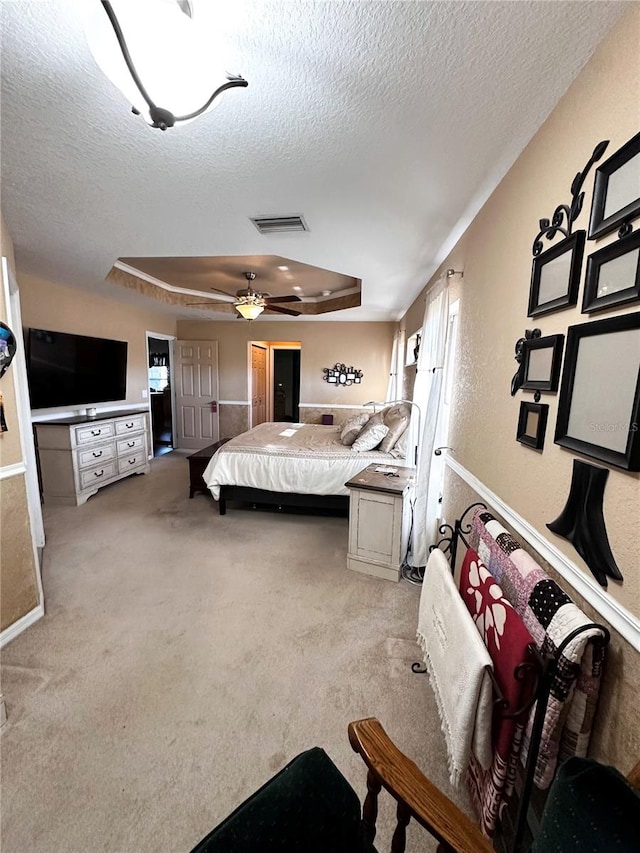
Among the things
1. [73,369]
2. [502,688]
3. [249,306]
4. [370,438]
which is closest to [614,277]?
[502,688]

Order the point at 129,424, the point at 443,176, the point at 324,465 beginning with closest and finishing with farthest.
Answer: the point at 443,176
the point at 324,465
the point at 129,424

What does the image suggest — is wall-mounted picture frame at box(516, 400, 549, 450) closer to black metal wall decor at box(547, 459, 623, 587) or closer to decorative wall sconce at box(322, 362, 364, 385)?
black metal wall decor at box(547, 459, 623, 587)

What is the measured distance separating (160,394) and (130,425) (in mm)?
2403

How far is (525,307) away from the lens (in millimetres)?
1373

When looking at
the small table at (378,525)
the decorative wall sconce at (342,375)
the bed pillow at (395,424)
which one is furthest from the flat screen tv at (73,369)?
the bed pillow at (395,424)

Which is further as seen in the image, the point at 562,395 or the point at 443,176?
the point at 443,176

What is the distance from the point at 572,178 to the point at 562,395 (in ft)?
2.27

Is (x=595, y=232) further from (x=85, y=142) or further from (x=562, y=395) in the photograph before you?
(x=85, y=142)

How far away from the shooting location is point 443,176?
1661 mm

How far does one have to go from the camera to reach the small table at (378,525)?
248cm

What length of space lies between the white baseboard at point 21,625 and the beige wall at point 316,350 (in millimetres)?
4746

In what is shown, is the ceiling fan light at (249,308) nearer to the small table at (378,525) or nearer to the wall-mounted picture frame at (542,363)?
the small table at (378,525)

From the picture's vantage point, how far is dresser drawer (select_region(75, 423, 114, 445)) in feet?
12.3

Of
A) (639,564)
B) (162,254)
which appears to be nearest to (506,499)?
(639,564)
